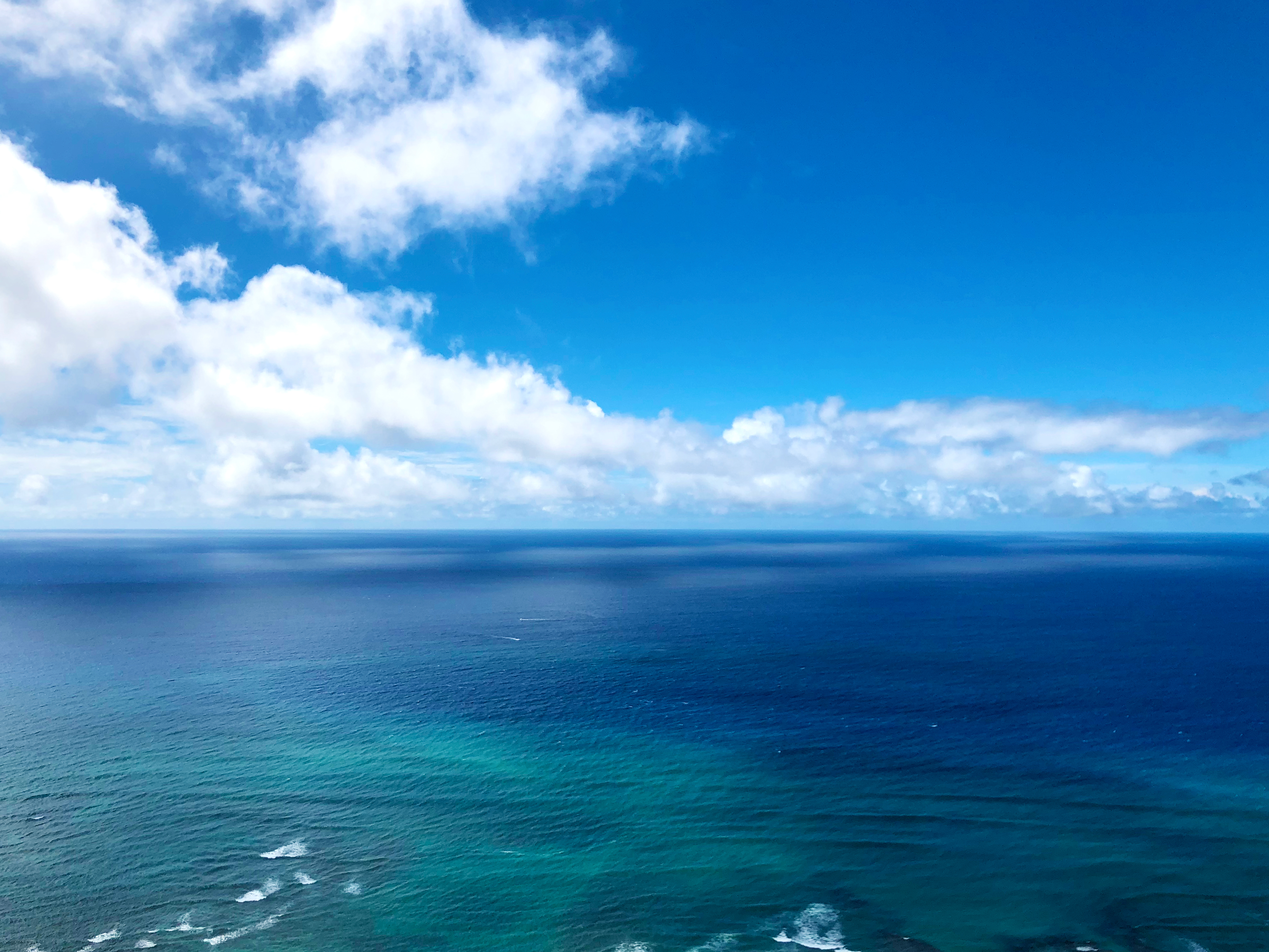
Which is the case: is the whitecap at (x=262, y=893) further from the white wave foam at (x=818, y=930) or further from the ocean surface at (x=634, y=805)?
the white wave foam at (x=818, y=930)

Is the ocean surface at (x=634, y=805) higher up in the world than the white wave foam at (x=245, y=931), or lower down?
higher up

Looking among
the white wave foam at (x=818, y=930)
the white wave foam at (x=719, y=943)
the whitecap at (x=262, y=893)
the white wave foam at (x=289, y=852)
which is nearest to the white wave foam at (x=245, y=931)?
the whitecap at (x=262, y=893)

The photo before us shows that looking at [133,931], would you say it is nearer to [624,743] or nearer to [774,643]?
[624,743]

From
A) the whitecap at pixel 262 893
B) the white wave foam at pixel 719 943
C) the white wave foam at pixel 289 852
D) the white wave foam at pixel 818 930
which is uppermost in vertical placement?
the white wave foam at pixel 289 852

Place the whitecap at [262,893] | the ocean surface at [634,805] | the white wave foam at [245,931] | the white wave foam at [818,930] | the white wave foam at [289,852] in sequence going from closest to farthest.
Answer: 1. the white wave foam at [245,931]
2. the white wave foam at [818,930]
3. the ocean surface at [634,805]
4. the whitecap at [262,893]
5. the white wave foam at [289,852]

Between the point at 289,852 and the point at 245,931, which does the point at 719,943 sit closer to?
the point at 245,931

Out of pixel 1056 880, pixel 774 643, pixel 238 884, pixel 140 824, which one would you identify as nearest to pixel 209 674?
pixel 140 824

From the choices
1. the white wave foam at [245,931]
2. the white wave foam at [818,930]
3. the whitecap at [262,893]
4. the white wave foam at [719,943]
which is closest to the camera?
the white wave foam at [719,943]

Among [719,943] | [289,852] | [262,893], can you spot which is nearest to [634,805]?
[719,943]
